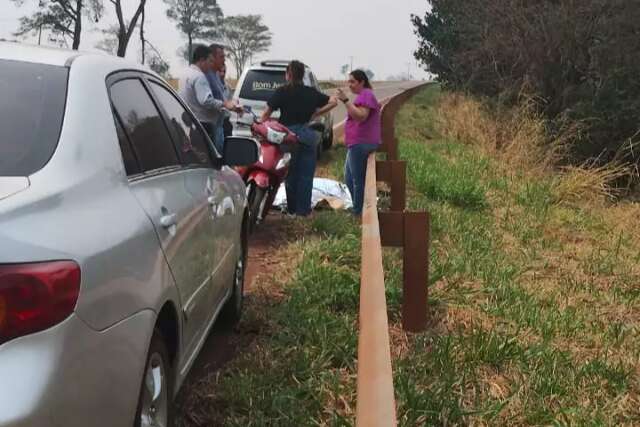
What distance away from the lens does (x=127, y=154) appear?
279 cm

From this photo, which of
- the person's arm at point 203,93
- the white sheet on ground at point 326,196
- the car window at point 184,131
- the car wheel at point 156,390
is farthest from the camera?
the white sheet on ground at point 326,196

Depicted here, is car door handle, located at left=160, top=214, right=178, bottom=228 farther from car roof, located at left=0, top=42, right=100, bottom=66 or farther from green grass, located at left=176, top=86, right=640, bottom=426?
green grass, located at left=176, top=86, right=640, bottom=426

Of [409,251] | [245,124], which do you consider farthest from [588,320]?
[245,124]

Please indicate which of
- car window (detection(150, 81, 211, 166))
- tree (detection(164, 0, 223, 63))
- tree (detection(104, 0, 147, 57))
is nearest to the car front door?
car window (detection(150, 81, 211, 166))

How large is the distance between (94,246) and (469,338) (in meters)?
2.62

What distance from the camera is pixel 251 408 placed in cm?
356

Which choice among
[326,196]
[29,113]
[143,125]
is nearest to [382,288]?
[143,125]

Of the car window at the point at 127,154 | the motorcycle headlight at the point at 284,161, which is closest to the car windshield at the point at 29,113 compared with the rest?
the car window at the point at 127,154

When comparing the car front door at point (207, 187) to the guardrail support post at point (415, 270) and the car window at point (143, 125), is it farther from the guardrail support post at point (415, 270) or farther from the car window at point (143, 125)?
the guardrail support post at point (415, 270)

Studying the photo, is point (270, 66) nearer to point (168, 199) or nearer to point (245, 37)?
point (168, 199)

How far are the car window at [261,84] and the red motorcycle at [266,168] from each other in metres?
5.28

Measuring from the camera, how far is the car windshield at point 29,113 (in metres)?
2.30

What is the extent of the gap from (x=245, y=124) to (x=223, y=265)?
25.9ft

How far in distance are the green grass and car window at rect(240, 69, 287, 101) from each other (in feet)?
16.9
